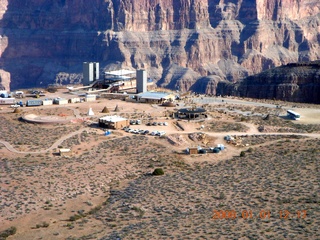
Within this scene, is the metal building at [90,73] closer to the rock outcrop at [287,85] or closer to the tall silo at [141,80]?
the tall silo at [141,80]

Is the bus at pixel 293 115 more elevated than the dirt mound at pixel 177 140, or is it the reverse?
the bus at pixel 293 115

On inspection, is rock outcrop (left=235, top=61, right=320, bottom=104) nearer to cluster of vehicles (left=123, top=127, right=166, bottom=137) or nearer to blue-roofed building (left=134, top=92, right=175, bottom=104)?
blue-roofed building (left=134, top=92, right=175, bottom=104)

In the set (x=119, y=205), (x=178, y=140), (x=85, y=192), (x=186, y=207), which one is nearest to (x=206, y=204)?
(x=186, y=207)

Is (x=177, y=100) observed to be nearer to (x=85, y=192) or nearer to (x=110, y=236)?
(x=85, y=192)

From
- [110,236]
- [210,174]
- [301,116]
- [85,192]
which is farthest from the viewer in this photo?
[301,116]

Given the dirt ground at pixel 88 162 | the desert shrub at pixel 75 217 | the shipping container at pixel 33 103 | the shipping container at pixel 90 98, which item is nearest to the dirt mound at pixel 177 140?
the dirt ground at pixel 88 162

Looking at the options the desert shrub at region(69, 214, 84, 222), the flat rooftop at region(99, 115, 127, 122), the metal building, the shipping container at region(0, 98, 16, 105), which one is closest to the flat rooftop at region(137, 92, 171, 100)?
the flat rooftop at region(99, 115, 127, 122)

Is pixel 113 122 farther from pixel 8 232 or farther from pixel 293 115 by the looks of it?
pixel 8 232
